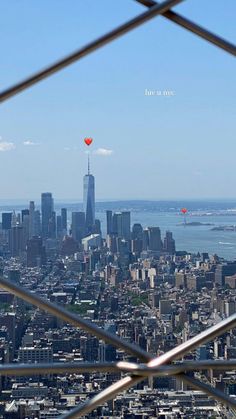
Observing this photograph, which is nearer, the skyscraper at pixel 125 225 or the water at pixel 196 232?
the water at pixel 196 232

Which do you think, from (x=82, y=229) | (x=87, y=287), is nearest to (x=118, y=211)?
(x=82, y=229)

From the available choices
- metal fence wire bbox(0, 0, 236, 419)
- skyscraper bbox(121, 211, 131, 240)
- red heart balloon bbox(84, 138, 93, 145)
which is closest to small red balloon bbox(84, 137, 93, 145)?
red heart balloon bbox(84, 138, 93, 145)

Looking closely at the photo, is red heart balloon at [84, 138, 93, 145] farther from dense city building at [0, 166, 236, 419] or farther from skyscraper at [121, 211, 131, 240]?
skyscraper at [121, 211, 131, 240]

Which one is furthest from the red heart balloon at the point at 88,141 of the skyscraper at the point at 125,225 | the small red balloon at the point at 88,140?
the skyscraper at the point at 125,225

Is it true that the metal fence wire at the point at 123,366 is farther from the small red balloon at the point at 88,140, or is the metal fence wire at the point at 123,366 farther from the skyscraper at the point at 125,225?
the skyscraper at the point at 125,225

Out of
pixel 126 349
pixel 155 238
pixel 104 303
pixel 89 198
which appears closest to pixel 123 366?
pixel 126 349

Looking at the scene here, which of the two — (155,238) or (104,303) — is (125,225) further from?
(104,303)
